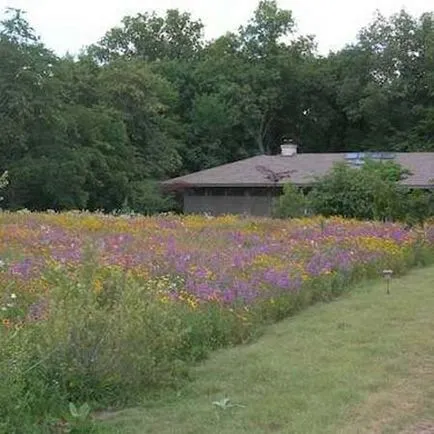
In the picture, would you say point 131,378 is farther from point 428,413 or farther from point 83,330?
point 428,413

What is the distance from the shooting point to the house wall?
39.6 meters

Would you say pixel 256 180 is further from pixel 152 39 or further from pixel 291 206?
pixel 152 39

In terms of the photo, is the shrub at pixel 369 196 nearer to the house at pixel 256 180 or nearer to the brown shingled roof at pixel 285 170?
the brown shingled roof at pixel 285 170

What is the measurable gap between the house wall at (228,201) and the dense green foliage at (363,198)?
10062 mm

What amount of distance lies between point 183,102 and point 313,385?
55.8 meters

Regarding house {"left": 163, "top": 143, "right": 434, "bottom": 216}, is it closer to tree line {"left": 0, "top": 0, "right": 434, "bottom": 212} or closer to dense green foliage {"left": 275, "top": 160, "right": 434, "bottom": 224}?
tree line {"left": 0, "top": 0, "right": 434, "bottom": 212}

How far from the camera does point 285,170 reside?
40750 millimetres

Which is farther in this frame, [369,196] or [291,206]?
[369,196]

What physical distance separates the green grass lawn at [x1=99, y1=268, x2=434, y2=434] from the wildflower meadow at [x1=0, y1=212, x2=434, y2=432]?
0.35 m

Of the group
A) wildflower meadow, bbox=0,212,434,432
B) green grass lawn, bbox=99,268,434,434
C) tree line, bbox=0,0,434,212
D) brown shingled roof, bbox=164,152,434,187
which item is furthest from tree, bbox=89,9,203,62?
green grass lawn, bbox=99,268,434,434

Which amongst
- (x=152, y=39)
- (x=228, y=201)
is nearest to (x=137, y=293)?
(x=228, y=201)

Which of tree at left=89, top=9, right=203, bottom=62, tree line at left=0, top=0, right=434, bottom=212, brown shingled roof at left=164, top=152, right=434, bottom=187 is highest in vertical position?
tree at left=89, top=9, right=203, bottom=62

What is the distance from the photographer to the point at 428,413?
5.75 metres

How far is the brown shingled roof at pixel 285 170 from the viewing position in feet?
127
